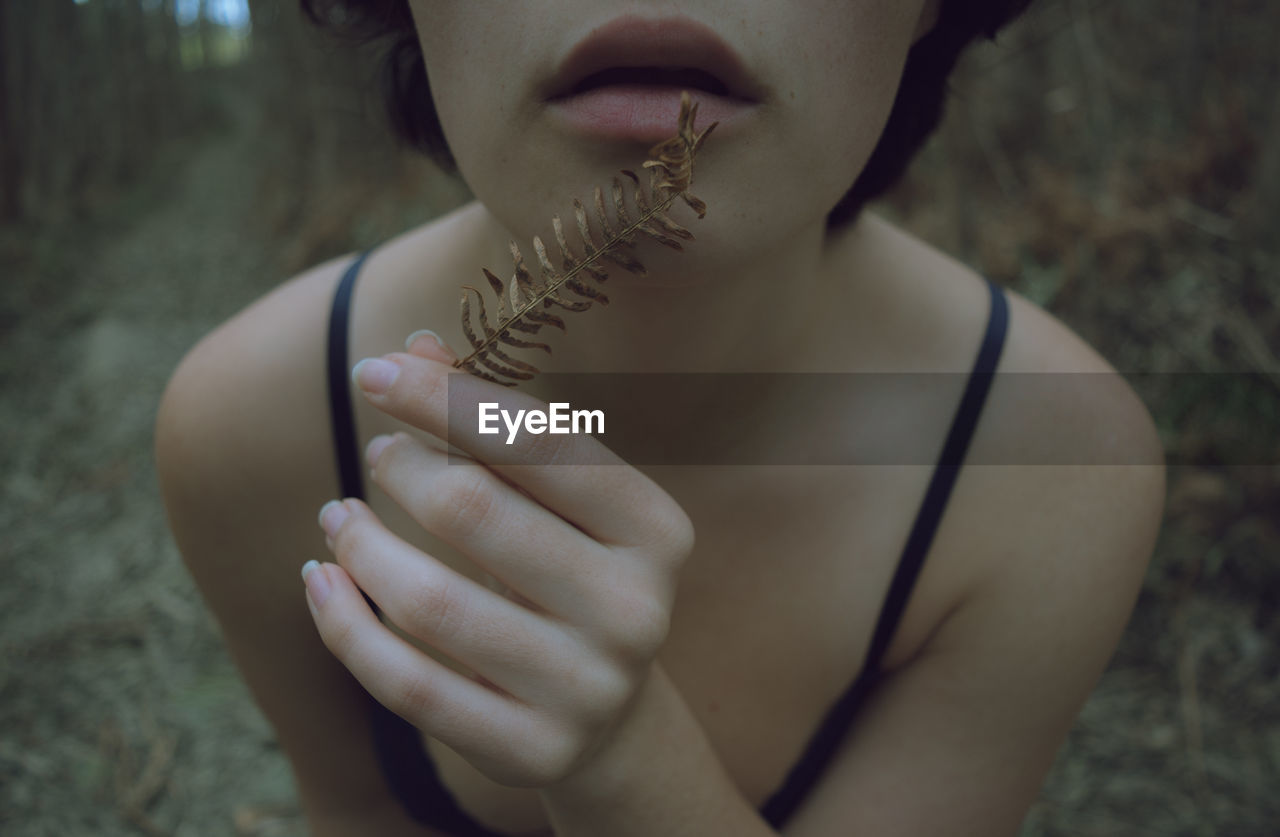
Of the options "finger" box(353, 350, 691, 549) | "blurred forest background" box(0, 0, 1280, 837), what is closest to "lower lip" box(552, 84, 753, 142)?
"finger" box(353, 350, 691, 549)

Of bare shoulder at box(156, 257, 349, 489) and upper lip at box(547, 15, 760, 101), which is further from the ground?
upper lip at box(547, 15, 760, 101)

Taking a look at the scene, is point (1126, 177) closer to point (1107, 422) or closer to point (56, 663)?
point (1107, 422)

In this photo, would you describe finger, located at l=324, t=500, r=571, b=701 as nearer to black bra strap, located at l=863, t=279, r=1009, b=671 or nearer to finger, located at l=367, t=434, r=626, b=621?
finger, located at l=367, t=434, r=626, b=621

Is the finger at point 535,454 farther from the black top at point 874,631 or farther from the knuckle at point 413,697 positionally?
the black top at point 874,631

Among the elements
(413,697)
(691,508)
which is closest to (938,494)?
(691,508)

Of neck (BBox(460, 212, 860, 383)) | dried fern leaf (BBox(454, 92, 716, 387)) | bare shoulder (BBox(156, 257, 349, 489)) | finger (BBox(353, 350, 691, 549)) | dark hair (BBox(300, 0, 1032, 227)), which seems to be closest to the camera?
dried fern leaf (BBox(454, 92, 716, 387))

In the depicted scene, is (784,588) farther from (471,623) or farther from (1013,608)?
(471,623)
